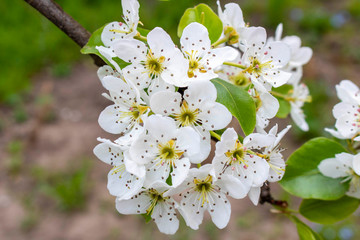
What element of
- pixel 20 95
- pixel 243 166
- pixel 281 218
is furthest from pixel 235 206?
pixel 20 95

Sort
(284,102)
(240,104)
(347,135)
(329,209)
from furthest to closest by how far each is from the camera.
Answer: (284,102) < (329,209) < (347,135) < (240,104)

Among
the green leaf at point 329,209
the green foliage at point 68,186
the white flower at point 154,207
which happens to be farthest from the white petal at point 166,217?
the green foliage at point 68,186

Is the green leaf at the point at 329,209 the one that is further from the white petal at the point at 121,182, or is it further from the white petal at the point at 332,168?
the white petal at the point at 121,182

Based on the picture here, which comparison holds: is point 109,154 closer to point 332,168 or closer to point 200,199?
point 200,199

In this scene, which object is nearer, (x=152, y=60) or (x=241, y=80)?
(x=152, y=60)

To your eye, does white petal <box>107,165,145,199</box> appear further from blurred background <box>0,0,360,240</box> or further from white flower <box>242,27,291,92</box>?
blurred background <box>0,0,360,240</box>

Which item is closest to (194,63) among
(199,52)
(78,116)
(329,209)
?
(199,52)

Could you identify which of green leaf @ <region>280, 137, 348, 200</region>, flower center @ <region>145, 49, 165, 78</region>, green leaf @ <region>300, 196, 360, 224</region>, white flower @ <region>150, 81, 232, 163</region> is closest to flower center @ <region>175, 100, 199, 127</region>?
white flower @ <region>150, 81, 232, 163</region>
